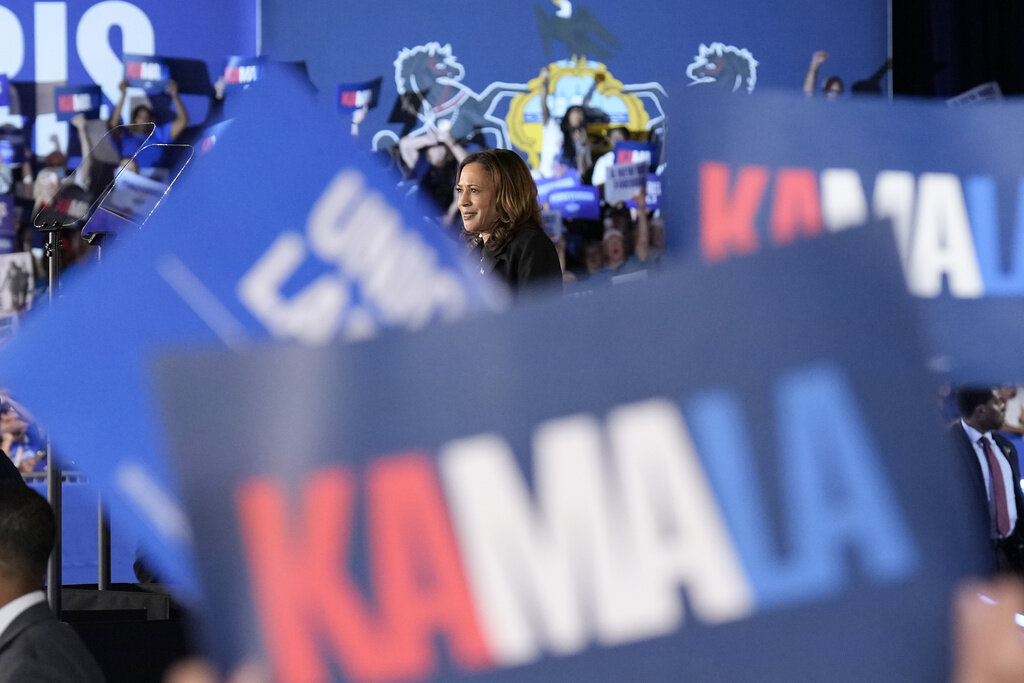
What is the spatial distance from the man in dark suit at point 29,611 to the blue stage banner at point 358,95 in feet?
10.8

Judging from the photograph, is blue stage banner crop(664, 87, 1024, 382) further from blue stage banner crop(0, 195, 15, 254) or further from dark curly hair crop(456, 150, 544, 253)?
blue stage banner crop(0, 195, 15, 254)

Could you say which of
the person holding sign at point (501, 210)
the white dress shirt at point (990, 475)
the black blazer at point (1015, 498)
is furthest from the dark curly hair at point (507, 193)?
the white dress shirt at point (990, 475)

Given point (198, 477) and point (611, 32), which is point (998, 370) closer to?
point (198, 477)

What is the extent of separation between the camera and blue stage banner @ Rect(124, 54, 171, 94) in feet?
15.9

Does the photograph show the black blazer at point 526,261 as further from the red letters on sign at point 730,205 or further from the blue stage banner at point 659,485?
the blue stage banner at point 659,485

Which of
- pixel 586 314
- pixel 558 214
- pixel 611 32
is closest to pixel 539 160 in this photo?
pixel 558 214

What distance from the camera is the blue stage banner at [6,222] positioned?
15.7 feet

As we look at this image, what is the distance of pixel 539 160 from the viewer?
5.03 meters

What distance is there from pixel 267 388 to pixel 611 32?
4.75 meters

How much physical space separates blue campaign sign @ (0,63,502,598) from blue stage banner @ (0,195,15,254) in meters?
4.27

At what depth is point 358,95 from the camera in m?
5.04

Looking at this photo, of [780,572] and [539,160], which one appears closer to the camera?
[780,572]

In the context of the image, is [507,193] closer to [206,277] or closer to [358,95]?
[206,277]

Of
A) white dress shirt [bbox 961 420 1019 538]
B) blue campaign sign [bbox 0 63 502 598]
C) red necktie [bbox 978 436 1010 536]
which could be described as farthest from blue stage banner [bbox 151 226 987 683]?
red necktie [bbox 978 436 1010 536]
